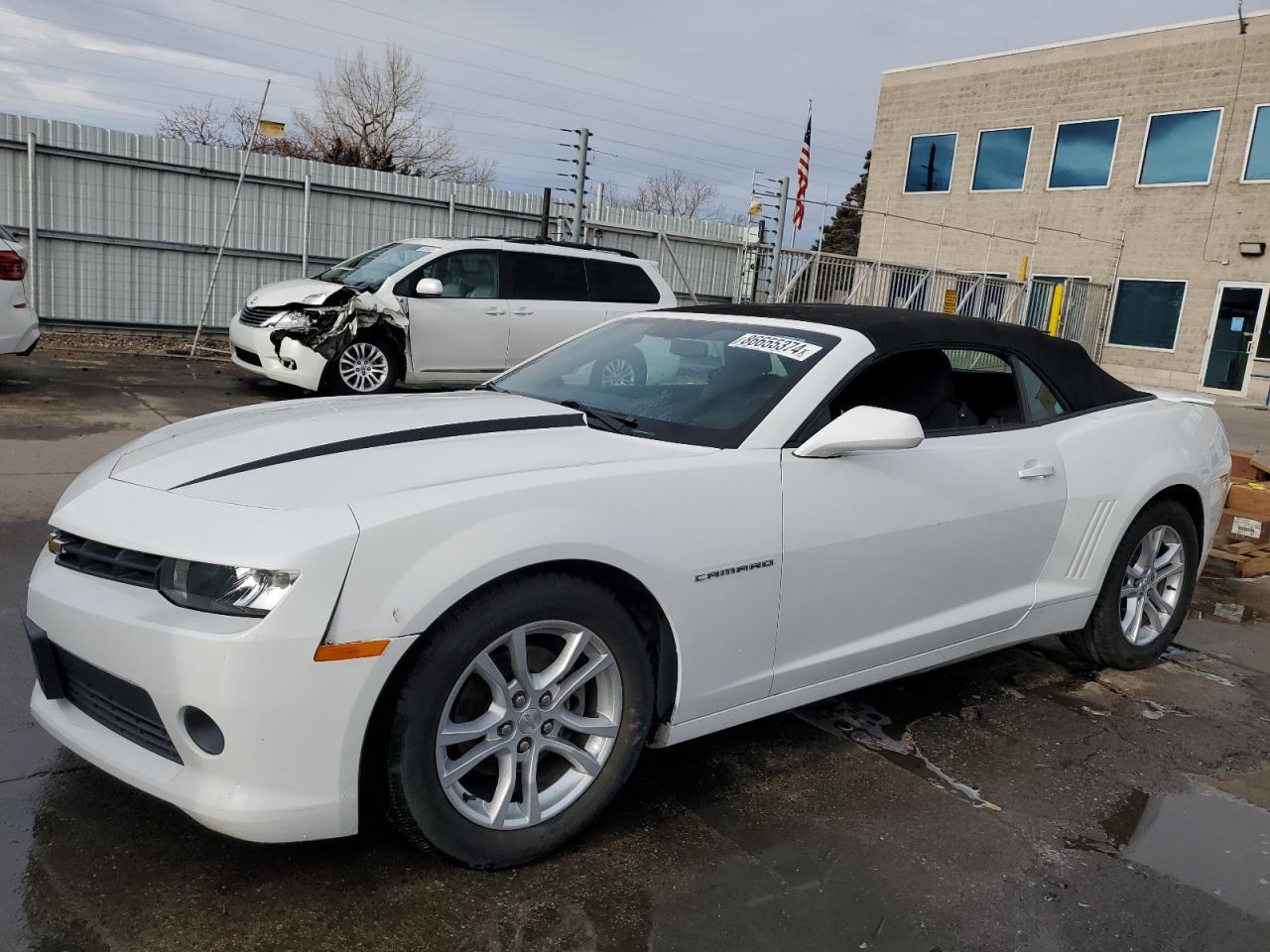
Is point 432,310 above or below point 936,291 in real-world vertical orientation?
below

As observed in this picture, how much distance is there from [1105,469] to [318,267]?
12735mm

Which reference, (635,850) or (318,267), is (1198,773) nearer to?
(635,850)

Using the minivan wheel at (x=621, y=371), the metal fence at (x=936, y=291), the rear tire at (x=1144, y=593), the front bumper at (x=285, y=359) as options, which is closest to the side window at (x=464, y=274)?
the front bumper at (x=285, y=359)

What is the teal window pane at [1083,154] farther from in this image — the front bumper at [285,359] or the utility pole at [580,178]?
the front bumper at [285,359]

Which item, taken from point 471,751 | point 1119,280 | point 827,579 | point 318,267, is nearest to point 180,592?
point 471,751

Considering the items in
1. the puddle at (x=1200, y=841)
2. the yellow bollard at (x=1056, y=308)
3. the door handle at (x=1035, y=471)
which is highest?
the yellow bollard at (x=1056, y=308)

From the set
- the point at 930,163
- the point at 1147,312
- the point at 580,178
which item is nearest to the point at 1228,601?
the point at 580,178

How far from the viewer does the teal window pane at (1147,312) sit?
2206 centimetres

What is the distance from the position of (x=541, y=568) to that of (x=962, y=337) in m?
2.13

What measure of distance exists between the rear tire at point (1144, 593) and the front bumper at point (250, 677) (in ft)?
10.4

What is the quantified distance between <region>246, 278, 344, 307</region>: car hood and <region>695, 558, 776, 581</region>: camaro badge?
7.70 metres

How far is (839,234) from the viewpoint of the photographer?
59.2 m

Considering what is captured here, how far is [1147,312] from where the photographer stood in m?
22.6

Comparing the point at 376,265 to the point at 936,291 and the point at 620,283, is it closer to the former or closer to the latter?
the point at 620,283
